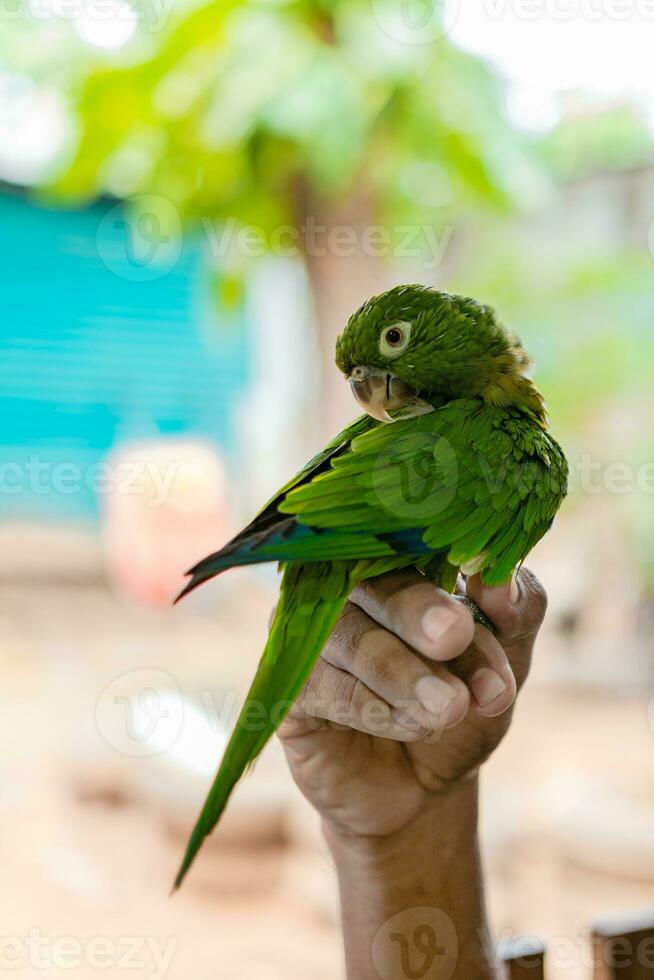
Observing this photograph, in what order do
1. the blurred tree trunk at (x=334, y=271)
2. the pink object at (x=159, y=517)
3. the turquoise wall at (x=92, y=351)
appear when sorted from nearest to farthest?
the blurred tree trunk at (x=334, y=271), the pink object at (x=159, y=517), the turquoise wall at (x=92, y=351)

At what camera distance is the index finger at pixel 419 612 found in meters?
0.67

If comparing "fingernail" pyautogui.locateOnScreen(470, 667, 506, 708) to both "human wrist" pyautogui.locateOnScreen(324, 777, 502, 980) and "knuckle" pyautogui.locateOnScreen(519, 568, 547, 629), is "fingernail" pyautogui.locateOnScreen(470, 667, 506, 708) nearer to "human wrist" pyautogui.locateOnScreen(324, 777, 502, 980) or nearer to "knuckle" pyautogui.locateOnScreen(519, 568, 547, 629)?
"knuckle" pyautogui.locateOnScreen(519, 568, 547, 629)

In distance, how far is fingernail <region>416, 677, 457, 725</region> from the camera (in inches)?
26.3

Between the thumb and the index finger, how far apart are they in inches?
3.8

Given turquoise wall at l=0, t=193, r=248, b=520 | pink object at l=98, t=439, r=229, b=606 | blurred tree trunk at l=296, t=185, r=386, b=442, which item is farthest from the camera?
turquoise wall at l=0, t=193, r=248, b=520

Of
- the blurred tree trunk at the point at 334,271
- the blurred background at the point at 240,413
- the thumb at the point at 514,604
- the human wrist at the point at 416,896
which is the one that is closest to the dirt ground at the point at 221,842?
the blurred background at the point at 240,413

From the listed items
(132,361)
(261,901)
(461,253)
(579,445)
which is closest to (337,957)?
(261,901)

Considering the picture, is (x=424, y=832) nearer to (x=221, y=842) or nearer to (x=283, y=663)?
(x=283, y=663)

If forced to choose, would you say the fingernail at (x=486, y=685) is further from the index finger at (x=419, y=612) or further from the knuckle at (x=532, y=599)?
the knuckle at (x=532, y=599)

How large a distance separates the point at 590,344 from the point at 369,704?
11.7 feet

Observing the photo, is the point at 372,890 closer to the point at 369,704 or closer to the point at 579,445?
the point at 369,704

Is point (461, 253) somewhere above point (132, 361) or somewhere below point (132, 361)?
above

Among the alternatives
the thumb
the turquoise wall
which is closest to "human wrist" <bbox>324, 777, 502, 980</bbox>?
the thumb

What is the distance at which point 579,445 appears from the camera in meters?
4.14
